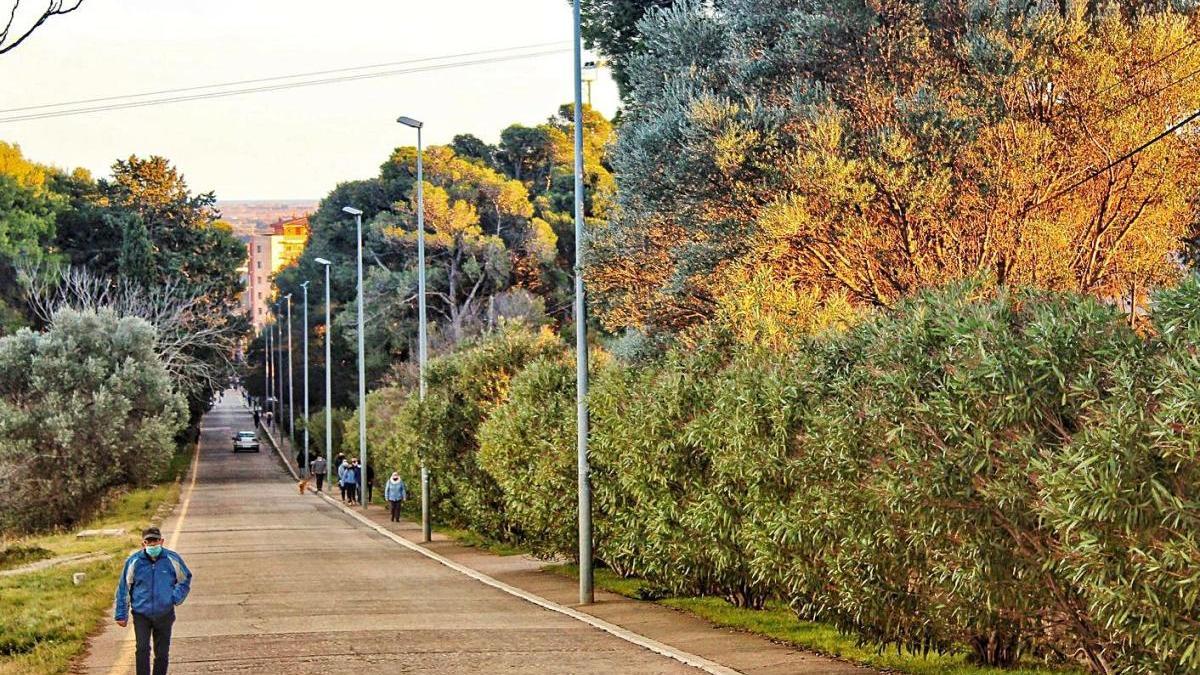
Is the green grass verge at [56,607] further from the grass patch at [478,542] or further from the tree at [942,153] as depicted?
the tree at [942,153]

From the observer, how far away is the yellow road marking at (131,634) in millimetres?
16897

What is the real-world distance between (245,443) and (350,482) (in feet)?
167

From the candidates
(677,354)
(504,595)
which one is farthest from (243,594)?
(677,354)

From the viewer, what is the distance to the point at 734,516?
19812 millimetres

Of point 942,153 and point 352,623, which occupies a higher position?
point 942,153

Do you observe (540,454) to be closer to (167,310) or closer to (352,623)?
(352,623)

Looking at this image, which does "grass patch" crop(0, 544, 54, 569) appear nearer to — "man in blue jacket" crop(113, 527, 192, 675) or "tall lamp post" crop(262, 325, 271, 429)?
"man in blue jacket" crop(113, 527, 192, 675)

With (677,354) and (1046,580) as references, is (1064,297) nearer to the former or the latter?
(1046,580)

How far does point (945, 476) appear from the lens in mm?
13453

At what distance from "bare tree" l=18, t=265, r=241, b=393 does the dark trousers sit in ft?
195

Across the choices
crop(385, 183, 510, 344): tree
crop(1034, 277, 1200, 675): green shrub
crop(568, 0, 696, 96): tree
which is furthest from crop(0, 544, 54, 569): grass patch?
crop(385, 183, 510, 344): tree

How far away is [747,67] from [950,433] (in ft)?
50.3

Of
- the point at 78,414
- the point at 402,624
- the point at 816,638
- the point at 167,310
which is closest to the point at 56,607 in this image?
the point at 402,624

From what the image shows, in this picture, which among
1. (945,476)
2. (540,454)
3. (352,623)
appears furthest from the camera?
(540,454)
